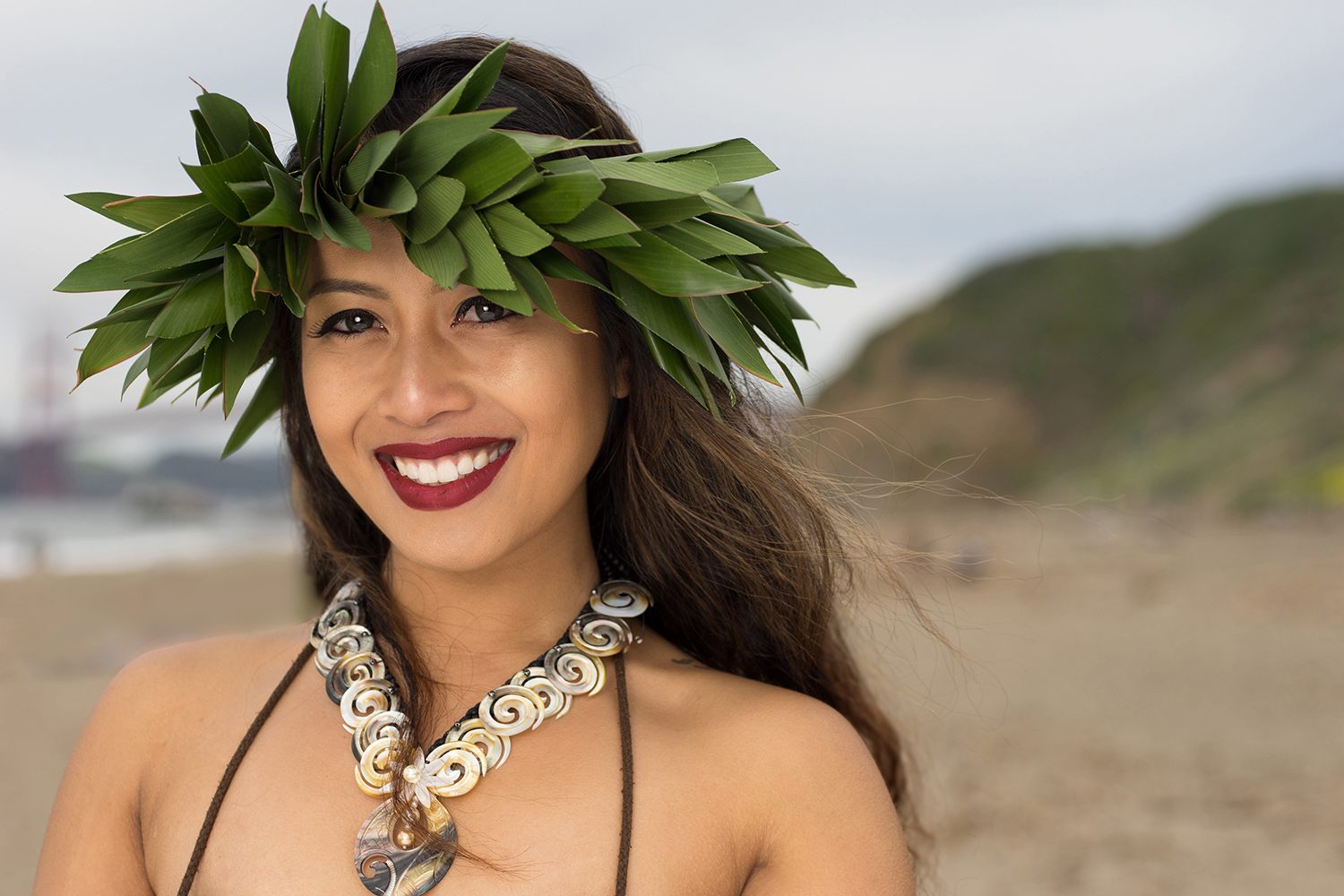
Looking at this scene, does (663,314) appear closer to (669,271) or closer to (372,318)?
(669,271)

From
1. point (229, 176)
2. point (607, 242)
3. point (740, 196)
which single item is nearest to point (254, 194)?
point (229, 176)

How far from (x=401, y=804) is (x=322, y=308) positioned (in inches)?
34.9

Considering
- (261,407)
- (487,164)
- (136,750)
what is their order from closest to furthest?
(487,164) < (136,750) < (261,407)

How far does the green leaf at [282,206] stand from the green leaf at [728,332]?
0.69 meters

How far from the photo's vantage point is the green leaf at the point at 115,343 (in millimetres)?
2135

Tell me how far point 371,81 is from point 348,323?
1.41 ft

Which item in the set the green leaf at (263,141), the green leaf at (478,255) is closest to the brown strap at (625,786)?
the green leaf at (478,255)

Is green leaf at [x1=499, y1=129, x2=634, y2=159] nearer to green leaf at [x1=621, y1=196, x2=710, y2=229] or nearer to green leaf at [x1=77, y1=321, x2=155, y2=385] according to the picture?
green leaf at [x1=621, y1=196, x2=710, y2=229]

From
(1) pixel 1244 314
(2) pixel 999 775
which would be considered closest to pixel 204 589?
(2) pixel 999 775

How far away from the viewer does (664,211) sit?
2.00 m

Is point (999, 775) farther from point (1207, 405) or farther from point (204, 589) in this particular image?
point (1207, 405)

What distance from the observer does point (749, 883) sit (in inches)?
81.2

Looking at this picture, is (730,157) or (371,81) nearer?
(371,81)

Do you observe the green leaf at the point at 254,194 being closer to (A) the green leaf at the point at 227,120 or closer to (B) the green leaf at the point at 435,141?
(A) the green leaf at the point at 227,120
